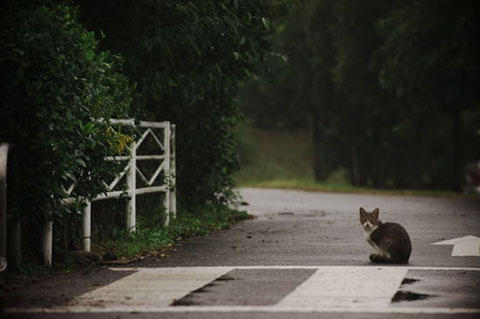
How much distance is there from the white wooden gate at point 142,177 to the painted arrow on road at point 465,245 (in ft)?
15.0

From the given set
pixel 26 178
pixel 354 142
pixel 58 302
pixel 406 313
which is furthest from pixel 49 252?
pixel 354 142

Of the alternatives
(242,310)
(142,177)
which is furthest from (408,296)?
(142,177)

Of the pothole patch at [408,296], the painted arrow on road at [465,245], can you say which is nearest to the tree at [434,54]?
the painted arrow on road at [465,245]

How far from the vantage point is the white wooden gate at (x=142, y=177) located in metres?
14.5

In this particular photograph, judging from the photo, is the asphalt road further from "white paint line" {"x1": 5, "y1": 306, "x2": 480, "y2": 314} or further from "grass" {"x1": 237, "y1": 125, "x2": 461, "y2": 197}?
"grass" {"x1": 237, "y1": 125, "x2": 461, "y2": 197}

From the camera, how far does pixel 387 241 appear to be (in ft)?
44.2

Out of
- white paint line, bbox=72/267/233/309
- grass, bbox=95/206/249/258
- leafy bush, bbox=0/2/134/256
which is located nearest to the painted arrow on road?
white paint line, bbox=72/267/233/309

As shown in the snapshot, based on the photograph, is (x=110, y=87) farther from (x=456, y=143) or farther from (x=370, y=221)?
(x=456, y=143)

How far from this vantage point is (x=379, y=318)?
9125mm

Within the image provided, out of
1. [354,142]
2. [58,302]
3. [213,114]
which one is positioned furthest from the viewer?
[354,142]

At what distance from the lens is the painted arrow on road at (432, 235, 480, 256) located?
15133mm

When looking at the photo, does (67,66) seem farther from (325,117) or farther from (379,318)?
(325,117)

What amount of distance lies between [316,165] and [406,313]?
50.1 m

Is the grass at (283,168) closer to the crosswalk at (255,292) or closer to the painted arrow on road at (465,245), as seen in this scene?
the painted arrow on road at (465,245)
